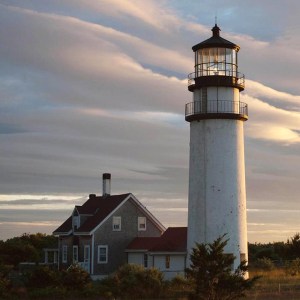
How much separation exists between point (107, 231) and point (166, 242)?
494 centimetres

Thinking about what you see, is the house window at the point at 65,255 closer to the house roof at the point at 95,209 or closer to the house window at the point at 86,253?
the house roof at the point at 95,209

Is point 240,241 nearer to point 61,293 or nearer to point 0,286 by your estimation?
point 61,293

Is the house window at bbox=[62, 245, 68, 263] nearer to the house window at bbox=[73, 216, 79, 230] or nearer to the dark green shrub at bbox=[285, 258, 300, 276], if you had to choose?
the house window at bbox=[73, 216, 79, 230]

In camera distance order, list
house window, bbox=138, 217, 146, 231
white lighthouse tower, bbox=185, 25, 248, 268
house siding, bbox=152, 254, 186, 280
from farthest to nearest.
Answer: house window, bbox=138, 217, 146, 231 < house siding, bbox=152, 254, 186, 280 < white lighthouse tower, bbox=185, 25, 248, 268

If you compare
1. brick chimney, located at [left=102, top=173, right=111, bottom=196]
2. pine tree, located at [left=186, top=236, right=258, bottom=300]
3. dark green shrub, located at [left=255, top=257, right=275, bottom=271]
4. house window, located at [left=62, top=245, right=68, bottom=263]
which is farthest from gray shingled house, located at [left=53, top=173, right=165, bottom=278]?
pine tree, located at [left=186, top=236, right=258, bottom=300]

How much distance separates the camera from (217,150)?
121 feet

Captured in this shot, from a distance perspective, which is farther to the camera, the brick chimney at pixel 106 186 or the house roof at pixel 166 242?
the brick chimney at pixel 106 186

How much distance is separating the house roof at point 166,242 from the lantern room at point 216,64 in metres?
9.00

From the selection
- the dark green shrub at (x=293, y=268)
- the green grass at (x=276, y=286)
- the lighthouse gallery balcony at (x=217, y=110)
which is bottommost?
the green grass at (x=276, y=286)

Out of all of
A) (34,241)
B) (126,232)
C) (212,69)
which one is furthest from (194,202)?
(34,241)

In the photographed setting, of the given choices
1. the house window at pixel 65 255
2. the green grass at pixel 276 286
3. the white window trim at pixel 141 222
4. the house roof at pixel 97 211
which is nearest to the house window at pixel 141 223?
the white window trim at pixel 141 222

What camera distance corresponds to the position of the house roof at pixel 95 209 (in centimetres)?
4578

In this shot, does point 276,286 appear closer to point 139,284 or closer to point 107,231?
point 139,284

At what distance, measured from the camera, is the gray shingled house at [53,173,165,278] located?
1768 inches
